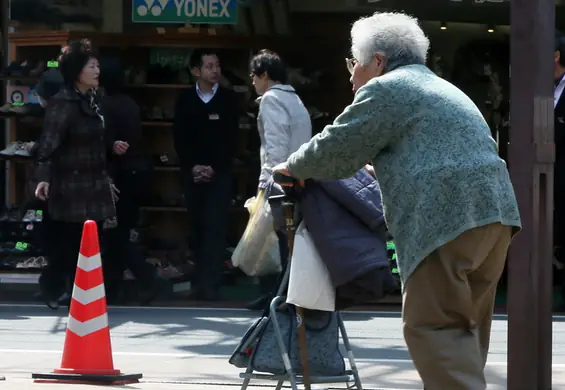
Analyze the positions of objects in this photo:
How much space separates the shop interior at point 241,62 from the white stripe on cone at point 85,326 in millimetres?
4573

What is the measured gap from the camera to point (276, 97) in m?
9.83

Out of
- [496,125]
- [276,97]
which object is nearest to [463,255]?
[276,97]

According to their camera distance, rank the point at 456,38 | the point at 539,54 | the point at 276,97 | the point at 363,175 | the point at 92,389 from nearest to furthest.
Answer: the point at 363,175
the point at 539,54
the point at 92,389
the point at 276,97
the point at 456,38

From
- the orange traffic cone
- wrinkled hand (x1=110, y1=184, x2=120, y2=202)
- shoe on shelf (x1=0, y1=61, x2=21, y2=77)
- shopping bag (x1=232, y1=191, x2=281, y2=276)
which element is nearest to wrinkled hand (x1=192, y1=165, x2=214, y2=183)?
wrinkled hand (x1=110, y1=184, x2=120, y2=202)

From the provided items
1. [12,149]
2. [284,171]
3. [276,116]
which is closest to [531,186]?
[284,171]

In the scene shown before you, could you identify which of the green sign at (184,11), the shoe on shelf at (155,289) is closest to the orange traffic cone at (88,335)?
the shoe on shelf at (155,289)

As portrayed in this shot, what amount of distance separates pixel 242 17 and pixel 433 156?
744cm

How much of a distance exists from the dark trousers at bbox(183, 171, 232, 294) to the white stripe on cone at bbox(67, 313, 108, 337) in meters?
3.96

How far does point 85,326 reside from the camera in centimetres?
745

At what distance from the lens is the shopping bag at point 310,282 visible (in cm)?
595

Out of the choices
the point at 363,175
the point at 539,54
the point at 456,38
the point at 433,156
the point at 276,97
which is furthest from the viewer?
the point at 456,38

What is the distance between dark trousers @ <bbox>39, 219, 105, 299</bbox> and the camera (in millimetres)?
10477

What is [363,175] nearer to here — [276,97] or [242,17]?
[276,97]

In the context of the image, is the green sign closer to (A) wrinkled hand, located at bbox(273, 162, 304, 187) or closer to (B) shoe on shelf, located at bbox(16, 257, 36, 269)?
(B) shoe on shelf, located at bbox(16, 257, 36, 269)
